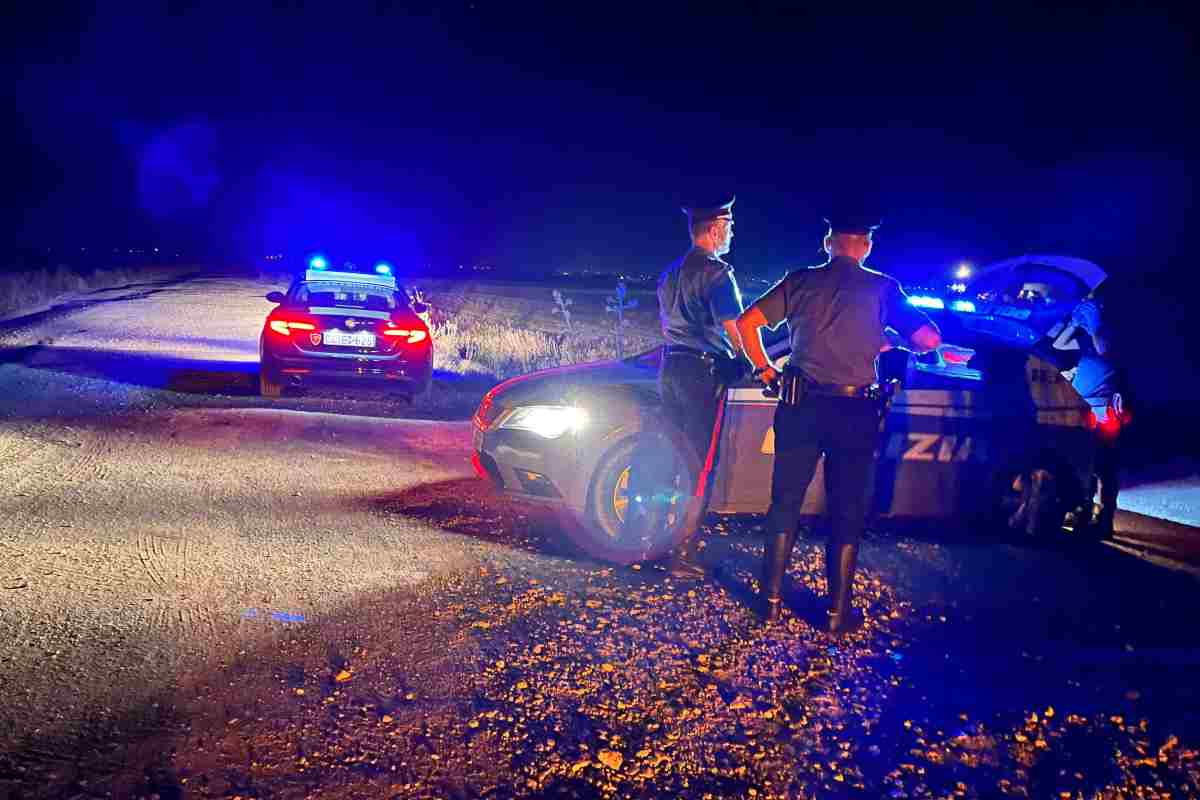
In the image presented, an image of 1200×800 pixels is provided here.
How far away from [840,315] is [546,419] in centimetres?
210

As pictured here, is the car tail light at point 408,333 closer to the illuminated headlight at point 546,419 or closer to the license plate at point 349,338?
the license plate at point 349,338

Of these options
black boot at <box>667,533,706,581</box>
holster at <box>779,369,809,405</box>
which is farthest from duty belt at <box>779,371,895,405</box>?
black boot at <box>667,533,706,581</box>

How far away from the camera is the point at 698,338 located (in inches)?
226

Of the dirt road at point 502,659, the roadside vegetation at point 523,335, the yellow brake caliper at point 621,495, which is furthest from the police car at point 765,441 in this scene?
the roadside vegetation at point 523,335

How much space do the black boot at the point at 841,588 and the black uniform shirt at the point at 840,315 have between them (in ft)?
2.79

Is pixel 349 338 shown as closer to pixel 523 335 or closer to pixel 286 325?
pixel 286 325

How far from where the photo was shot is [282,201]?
331 feet

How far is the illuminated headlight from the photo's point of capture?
621 cm

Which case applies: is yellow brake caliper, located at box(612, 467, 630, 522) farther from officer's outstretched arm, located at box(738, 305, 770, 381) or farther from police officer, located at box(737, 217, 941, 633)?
officer's outstretched arm, located at box(738, 305, 770, 381)

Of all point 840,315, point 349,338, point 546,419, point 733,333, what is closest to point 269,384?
point 349,338

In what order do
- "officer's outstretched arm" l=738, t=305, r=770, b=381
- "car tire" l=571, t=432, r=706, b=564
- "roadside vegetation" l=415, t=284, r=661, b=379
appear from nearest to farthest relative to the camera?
1. "officer's outstretched arm" l=738, t=305, r=770, b=381
2. "car tire" l=571, t=432, r=706, b=564
3. "roadside vegetation" l=415, t=284, r=661, b=379

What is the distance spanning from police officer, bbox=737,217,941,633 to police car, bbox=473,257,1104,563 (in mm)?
808

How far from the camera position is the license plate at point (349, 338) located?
11.2 meters

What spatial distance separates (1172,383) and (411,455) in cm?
1310
